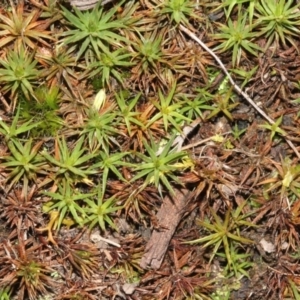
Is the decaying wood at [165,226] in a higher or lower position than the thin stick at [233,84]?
lower

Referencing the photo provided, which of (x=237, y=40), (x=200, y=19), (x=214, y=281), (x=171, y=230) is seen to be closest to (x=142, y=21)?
(x=200, y=19)

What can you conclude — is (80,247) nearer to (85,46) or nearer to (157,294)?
(157,294)

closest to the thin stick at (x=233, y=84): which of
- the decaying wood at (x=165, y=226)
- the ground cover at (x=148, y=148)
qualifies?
the ground cover at (x=148, y=148)

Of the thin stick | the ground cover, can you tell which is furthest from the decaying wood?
the thin stick

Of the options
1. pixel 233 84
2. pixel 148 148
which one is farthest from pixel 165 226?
pixel 233 84

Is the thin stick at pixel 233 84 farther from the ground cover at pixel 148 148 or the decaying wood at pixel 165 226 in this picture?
the decaying wood at pixel 165 226

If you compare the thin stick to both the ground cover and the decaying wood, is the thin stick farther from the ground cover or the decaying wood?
the decaying wood

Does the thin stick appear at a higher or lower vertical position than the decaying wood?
higher
